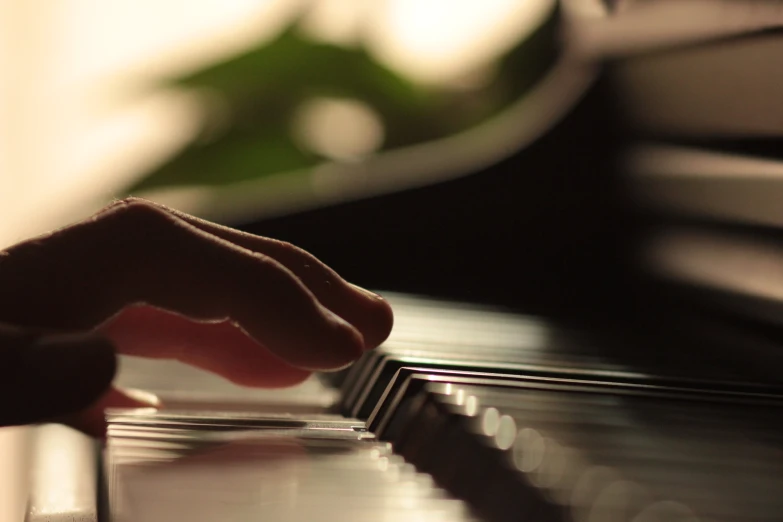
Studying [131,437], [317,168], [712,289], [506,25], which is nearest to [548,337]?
[712,289]

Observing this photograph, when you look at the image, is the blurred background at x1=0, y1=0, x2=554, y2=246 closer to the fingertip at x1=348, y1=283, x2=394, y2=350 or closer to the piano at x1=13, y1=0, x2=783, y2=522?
the piano at x1=13, y1=0, x2=783, y2=522

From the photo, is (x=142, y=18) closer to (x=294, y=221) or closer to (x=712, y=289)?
(x=294, y=221)

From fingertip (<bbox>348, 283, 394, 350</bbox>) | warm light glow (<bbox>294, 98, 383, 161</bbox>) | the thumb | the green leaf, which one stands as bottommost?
the thumb

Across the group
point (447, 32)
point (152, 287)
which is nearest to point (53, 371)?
point (152, 287)

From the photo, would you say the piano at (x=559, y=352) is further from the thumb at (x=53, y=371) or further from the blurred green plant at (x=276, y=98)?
the blurred green plant at (x=276, y=98)

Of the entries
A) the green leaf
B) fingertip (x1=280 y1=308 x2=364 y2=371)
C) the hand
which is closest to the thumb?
the hand

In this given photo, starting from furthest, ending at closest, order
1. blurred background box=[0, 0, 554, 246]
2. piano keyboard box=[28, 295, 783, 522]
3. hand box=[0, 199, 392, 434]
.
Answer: blurred background box=[0, 0, 554, 246]
hand box=[0, 199, 392, 434]
piano keyboard box=[28, 295, 783, 522]

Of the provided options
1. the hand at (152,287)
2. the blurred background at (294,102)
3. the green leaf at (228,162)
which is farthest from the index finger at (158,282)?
the green leaf at (228,162)
